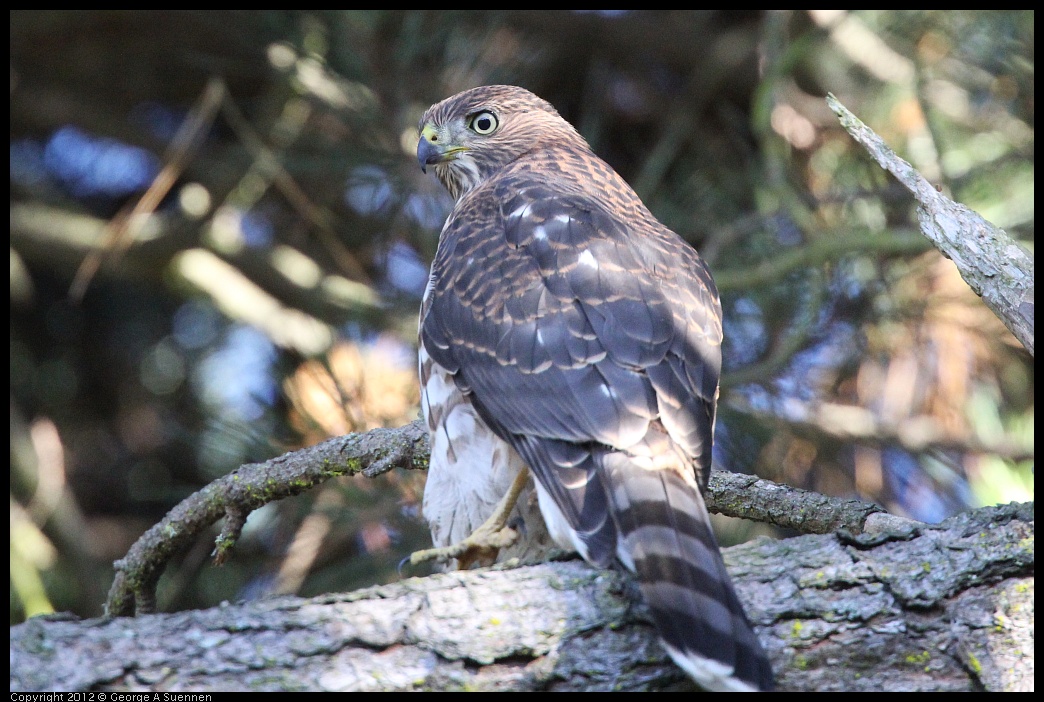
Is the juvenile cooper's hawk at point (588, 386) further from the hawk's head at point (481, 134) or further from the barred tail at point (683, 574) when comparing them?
the hawk's head at point (481, 134)

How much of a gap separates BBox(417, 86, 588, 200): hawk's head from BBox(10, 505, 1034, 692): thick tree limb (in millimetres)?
2333

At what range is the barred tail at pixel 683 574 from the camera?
2.25 metres

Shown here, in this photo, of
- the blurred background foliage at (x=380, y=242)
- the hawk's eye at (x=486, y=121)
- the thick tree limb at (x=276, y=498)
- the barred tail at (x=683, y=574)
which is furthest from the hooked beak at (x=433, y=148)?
the barred tail at (x=683, y=574)

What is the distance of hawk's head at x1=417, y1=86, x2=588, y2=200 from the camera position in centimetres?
443

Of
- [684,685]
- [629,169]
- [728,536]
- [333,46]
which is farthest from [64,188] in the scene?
[684,685]

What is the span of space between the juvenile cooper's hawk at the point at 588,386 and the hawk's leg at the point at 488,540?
82 mm

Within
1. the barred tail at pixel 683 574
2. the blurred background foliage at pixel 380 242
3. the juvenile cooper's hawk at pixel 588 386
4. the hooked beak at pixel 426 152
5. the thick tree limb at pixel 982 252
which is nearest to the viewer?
the barred tail at pixel 683 574

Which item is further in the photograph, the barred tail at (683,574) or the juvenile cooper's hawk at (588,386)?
the juvenile cooper's hawk at (588,386)

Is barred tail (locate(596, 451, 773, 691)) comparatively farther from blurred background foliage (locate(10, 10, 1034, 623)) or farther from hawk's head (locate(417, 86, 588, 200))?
blurred background foliage (locate(10, 10, 1034, 623))

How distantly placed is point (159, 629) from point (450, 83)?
4107 millimetres

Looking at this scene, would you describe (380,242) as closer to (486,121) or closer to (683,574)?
(486,121)

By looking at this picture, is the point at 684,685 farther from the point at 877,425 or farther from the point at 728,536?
the point at 877,425

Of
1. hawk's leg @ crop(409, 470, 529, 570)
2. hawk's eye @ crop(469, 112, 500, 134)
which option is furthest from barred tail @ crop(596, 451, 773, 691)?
hawk's eye @ crop(469, 112, 500, 134)

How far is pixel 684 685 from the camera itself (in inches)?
94.7
